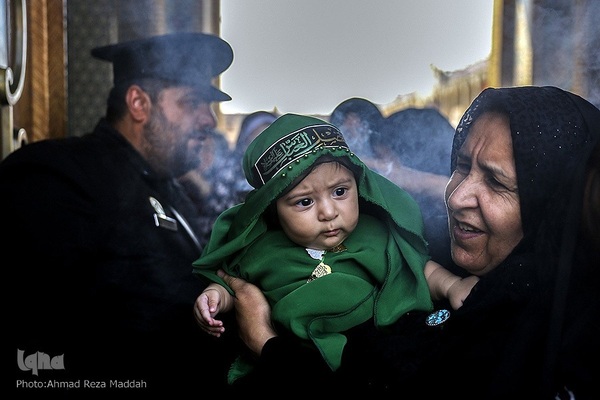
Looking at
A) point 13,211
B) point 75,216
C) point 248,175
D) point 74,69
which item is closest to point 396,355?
point 248,175

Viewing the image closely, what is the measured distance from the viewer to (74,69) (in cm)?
189

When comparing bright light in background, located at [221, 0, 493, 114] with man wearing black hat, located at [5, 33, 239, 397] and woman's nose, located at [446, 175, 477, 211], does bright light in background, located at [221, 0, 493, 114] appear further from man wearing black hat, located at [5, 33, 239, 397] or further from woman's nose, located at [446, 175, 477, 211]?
woman's nose, located at [446, 175, 477, 211]

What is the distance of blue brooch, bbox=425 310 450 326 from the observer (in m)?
1.35

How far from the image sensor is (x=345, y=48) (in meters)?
1.64

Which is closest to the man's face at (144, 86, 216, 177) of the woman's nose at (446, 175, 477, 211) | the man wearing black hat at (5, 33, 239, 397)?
the man wearing black hat at (5, 33, 239, 397)

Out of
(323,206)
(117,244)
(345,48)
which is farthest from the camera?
(117,244)

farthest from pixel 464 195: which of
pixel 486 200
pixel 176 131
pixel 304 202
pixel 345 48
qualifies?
pixel 176 131

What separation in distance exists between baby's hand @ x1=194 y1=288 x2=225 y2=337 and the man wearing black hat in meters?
0.32

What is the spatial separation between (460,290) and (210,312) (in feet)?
1.62

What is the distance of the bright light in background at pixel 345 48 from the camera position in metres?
1.62

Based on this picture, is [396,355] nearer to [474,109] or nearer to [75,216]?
[474,109]

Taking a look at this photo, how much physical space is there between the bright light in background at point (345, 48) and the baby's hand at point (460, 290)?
49 cm

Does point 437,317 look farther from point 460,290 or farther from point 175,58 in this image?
point 175,58
